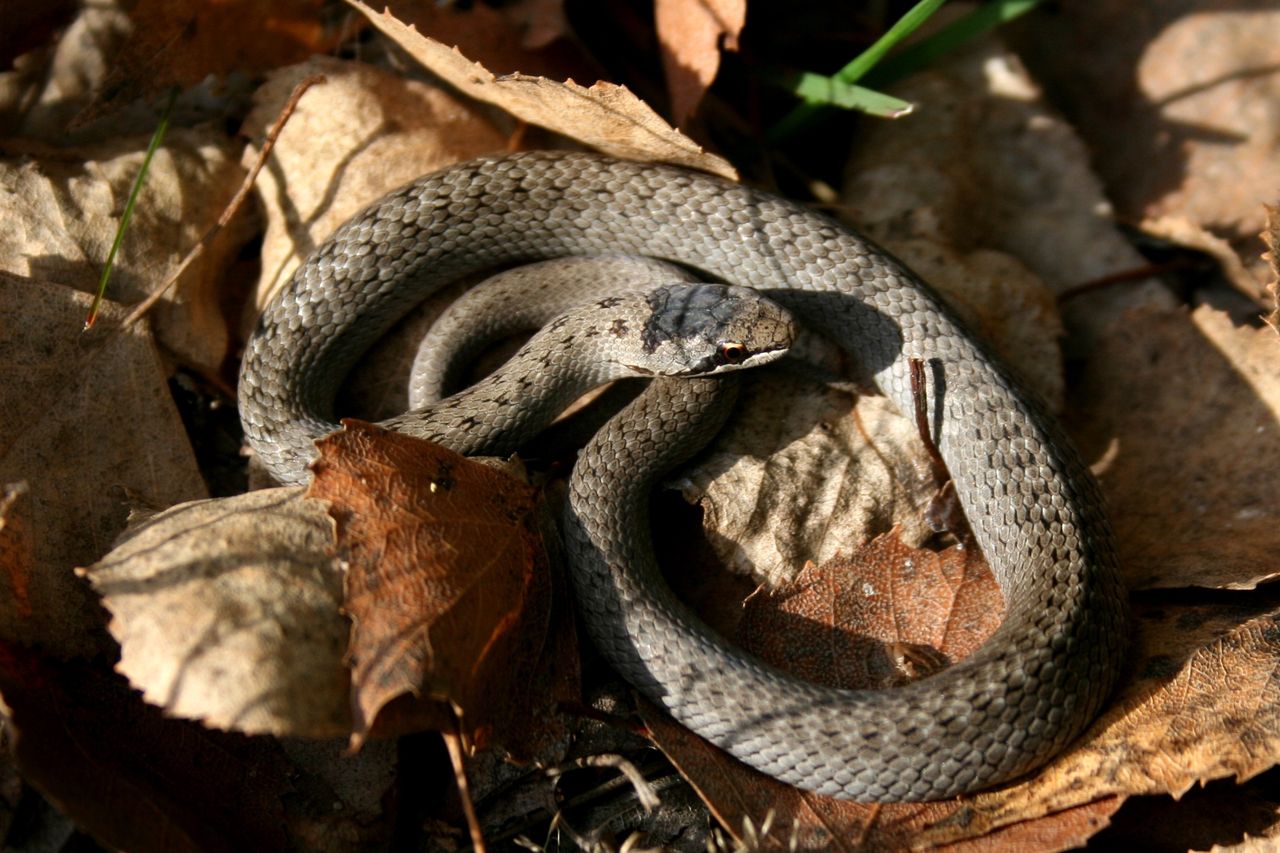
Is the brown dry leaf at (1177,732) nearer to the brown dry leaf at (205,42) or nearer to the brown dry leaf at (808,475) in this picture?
the brown dry leaf at (808,475)

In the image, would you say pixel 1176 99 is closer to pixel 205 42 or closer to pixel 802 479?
pixel 802 479

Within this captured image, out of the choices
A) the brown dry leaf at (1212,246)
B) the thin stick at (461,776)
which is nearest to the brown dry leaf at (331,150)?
the thin stick at (461,776)

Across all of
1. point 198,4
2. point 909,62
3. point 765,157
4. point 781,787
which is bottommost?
point 781,787

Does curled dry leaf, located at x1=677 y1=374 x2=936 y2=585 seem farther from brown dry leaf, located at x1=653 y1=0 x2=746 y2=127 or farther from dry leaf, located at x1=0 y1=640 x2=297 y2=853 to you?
dry leaf, located at x1=0 y1=640 x2=297 y2=853

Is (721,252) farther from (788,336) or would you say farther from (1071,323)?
(1071,323)

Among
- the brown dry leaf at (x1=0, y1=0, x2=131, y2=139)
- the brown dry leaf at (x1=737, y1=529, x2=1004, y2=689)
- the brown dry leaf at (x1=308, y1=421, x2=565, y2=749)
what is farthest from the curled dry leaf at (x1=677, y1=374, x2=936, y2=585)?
the brown dry leaf at (x1=0, y1=0, x2=131, y2=139)

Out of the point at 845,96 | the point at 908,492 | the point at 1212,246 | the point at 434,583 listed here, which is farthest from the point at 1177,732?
the point at 845,96

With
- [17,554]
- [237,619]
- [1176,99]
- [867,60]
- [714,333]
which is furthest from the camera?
[1176,99]

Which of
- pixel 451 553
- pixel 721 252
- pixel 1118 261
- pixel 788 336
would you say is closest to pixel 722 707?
pixel 451 553
